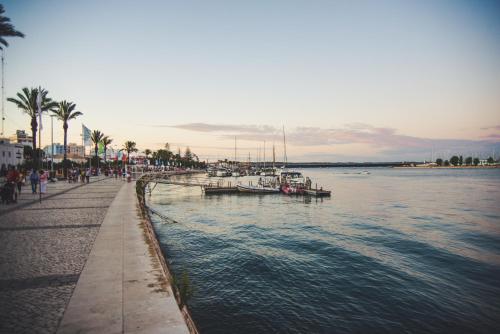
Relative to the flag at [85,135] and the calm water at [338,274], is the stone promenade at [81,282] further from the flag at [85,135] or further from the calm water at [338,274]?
the flag at [85,135]

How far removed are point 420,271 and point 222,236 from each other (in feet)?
40.3

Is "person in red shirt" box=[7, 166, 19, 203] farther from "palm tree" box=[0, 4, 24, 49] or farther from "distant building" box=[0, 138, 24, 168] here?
"distant building" box=[0, 138, 24, 168]

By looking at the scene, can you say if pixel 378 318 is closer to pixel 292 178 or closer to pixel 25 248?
pixel 25 248

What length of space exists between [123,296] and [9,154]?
83771 millimetres

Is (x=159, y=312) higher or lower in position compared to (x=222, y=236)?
higher

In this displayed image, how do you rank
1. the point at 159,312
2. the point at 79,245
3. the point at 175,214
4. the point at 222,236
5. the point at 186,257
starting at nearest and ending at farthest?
the point at 159,312 → the point at 79,245 → the point at 186,257 → the point at 222,236 → the point at 175,214

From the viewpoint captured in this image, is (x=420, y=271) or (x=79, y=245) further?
(x=420, y=271)

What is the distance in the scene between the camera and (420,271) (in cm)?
1425

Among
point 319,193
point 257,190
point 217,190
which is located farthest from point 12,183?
point 319,193

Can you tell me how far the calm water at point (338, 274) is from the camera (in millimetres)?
9484

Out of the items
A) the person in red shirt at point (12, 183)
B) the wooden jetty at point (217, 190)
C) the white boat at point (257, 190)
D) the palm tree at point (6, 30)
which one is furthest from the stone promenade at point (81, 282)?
the white boat at point (257, 190)

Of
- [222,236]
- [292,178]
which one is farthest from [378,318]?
[292,178]

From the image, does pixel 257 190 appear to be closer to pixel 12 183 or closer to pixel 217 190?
pixel 217 190

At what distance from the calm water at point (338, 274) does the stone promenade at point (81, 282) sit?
10.3ft
